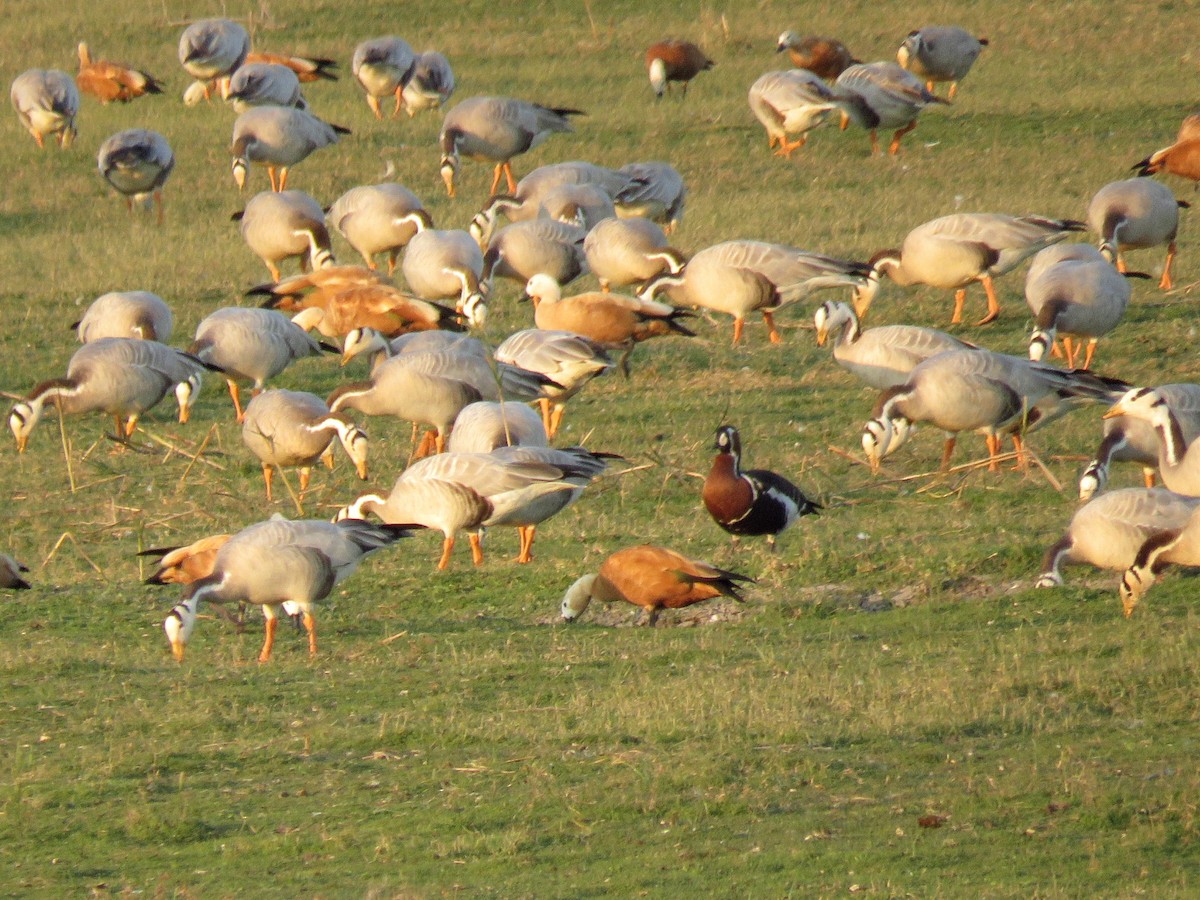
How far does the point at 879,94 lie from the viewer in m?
20.3

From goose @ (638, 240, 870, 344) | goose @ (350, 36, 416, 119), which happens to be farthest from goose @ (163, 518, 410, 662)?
goose @ (350, 36, 416, 119)

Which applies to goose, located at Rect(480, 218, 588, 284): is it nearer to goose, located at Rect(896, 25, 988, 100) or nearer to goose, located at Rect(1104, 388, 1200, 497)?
goose, located at Rect(1104, 388, 1200, 497)

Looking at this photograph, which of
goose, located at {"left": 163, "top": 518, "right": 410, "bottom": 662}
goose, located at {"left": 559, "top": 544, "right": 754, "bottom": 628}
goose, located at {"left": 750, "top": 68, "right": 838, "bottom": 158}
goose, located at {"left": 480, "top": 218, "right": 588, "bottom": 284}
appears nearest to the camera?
goose, located at {"left": 163, "top": 518, "right": 410, "bottom": 662}

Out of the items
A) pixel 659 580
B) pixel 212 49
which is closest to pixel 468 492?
pixel 659 580

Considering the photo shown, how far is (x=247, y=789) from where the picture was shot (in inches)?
250

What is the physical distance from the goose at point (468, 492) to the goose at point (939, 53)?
14501 millimetres

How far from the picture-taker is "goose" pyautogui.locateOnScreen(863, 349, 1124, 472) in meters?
10.5

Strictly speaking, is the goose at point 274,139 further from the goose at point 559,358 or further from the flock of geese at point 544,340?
the goose at point 559,358

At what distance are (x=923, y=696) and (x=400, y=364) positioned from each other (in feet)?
17.0

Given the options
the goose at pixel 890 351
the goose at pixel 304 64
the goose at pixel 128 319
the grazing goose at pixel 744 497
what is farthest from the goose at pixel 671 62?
the grazing goose at pixel 744 497

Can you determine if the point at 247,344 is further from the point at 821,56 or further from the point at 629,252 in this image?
the point at 821,56

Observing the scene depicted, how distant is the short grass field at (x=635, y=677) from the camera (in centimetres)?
556

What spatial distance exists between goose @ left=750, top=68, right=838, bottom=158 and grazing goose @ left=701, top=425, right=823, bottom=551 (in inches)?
432

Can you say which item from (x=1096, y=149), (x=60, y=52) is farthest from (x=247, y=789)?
(x=60, y=52)
